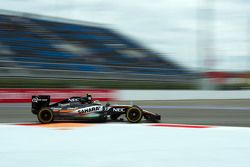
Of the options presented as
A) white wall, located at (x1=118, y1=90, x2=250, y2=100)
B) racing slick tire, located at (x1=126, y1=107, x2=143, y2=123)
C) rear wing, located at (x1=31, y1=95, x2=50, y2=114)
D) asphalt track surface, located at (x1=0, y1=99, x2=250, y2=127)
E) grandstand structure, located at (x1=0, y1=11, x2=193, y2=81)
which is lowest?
asphalt track surface, located at (x1=0, y1=99, x2=250, y2=127)

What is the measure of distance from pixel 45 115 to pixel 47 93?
10278 mm

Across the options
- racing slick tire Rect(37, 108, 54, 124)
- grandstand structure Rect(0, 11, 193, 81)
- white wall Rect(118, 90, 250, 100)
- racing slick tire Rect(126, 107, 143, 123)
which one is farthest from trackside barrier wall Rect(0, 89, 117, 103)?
racing slick tire Rect(126, 107, 143, 123)

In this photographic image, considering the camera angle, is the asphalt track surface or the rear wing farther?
the asphalt track surface

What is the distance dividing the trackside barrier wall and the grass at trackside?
7.09 ft

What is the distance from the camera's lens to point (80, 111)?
7820mm

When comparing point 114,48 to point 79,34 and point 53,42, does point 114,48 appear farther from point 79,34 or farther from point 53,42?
point 53,42

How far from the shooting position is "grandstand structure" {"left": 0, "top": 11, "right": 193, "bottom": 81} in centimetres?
2550

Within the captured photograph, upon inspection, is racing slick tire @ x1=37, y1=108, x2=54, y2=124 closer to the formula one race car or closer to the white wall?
the formula one race car

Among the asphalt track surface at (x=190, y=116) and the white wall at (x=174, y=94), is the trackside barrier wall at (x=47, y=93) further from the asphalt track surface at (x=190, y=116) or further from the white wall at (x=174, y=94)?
the asphalt track surface at (x=190, y=116)

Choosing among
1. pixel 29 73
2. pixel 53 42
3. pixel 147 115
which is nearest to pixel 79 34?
pixel 53 42

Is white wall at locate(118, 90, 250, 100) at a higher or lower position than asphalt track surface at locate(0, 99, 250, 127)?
higher

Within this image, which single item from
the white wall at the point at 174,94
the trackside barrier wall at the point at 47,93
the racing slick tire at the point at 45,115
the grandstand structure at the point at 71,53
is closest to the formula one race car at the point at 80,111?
the racing slick tire at the point at 45,115

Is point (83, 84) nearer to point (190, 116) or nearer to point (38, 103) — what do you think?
point (190, 116)

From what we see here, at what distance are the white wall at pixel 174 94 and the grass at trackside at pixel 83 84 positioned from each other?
2425 millimetres
